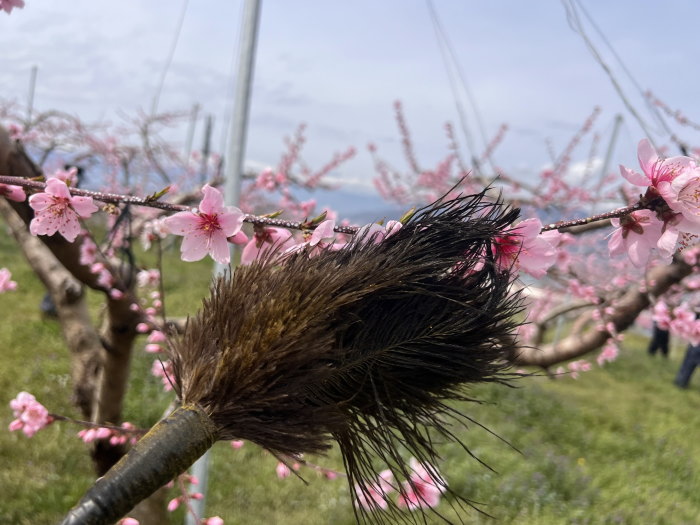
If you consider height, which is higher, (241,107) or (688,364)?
(241,107)

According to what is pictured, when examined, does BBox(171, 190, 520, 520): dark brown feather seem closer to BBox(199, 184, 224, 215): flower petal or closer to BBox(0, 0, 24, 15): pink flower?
BBox(199, 184, 224, 215): flower petal

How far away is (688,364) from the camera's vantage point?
→ 9.69 metres

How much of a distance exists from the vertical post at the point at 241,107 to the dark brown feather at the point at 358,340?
2.49 metres

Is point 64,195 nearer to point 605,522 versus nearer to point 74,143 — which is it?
point 605,522

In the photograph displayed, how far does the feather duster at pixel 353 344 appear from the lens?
68cm

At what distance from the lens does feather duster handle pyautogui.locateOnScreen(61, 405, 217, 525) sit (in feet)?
1.90

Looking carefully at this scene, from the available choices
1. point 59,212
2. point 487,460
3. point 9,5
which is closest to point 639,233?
point 59,212

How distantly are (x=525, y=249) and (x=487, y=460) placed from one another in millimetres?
5226

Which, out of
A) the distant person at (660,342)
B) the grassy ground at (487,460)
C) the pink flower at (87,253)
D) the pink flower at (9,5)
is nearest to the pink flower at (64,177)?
the pink flower at (87,253)

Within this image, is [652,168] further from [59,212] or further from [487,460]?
[487,460]

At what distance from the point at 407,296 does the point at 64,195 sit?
75 cm

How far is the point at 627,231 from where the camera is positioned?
0.91 m

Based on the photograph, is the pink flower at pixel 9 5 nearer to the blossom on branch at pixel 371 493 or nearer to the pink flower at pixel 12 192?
the pink flower at pixel 12 192

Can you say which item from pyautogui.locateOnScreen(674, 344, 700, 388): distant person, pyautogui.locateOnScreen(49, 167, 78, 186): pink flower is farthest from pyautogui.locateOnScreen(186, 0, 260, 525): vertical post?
pyautogui.locateOnScreen(674, 344, 700, 388): distant person
